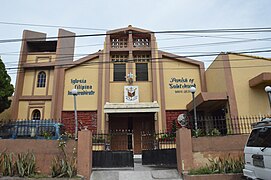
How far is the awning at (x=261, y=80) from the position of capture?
472 inches

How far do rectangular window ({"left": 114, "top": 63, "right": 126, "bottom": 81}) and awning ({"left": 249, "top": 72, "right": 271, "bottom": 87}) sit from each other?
31.2 feet

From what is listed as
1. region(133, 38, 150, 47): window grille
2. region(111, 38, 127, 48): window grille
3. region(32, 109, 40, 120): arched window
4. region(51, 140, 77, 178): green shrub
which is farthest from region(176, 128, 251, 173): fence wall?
region(32, 109, 40, 120): arched window

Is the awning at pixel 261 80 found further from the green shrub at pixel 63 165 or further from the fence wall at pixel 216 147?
the green shrub at pixel 63 165

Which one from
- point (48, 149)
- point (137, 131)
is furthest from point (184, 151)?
point (137, 131)

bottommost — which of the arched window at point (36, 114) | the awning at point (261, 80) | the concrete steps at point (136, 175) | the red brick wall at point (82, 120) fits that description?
the concrete steps at point (136, 175)

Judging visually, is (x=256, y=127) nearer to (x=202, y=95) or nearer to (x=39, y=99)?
(x=202, y=95)

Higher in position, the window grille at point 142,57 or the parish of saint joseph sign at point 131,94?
the window grille at point 142,57

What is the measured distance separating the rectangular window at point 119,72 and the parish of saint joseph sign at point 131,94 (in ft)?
3.55

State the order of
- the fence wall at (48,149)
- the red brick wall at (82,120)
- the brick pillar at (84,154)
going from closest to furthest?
the brick pillar at (84,154), the fence wall at (48,149), the red brick wall at (82,120)

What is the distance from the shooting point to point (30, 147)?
29.0 feet

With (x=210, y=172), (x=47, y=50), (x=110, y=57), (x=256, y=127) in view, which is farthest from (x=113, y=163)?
(x=47, y=50)

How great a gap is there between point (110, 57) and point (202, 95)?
888cm

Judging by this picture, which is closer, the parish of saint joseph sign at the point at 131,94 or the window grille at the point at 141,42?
the parish of saint joseph sign at the point at 131,94

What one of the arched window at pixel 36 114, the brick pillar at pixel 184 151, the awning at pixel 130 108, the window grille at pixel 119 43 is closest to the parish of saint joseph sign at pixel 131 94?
the awning at pixel 130 108
